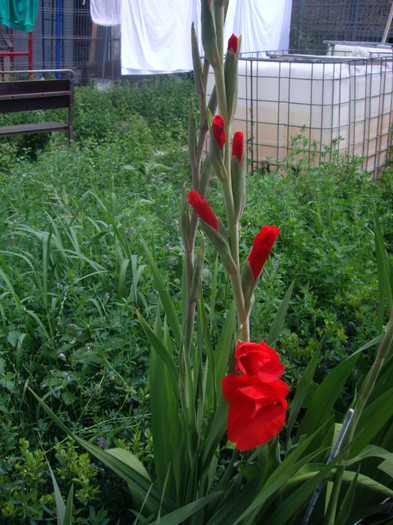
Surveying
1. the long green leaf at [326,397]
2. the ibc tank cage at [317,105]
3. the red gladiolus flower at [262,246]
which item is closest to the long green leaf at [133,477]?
the long green leaf at [326,397]

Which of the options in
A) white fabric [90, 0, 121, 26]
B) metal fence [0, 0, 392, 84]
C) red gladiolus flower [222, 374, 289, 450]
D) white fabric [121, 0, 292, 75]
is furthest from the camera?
metal fence [0, 0, 392, 84]

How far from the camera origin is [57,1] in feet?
31.5

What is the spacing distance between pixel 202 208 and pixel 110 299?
1192mm

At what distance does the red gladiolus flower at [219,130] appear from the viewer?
2.33 ft

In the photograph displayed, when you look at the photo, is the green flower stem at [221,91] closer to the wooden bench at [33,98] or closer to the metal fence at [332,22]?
the wooden bench at [33,98]

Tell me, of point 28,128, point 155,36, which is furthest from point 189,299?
point 155,36

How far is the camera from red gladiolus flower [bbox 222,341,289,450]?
68cm

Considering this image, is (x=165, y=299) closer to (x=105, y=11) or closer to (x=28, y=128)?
(x=28, y=128)

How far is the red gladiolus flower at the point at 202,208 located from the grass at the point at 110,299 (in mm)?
535

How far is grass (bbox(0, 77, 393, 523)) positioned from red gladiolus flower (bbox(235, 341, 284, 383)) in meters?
0.51

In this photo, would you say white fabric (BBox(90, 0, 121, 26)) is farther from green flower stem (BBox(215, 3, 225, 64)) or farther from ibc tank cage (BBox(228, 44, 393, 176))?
green flower stem (BBox(215, 3, 225, 64))

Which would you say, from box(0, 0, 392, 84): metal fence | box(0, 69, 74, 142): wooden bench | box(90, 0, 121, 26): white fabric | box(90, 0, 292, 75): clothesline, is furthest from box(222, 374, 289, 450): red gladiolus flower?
box(0, 0, 392, 84): metal fence

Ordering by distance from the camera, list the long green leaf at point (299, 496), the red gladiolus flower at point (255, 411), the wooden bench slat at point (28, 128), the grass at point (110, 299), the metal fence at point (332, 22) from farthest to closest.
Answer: the metal fence at point (332, 22) < the wooden bench slat at point (28, 128) < the grass at point (110, 299) < the long green leaf at point (299, 496) < the red gladiolus flower at point (255, 411)

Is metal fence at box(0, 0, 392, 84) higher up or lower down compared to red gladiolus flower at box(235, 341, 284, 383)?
higher up
